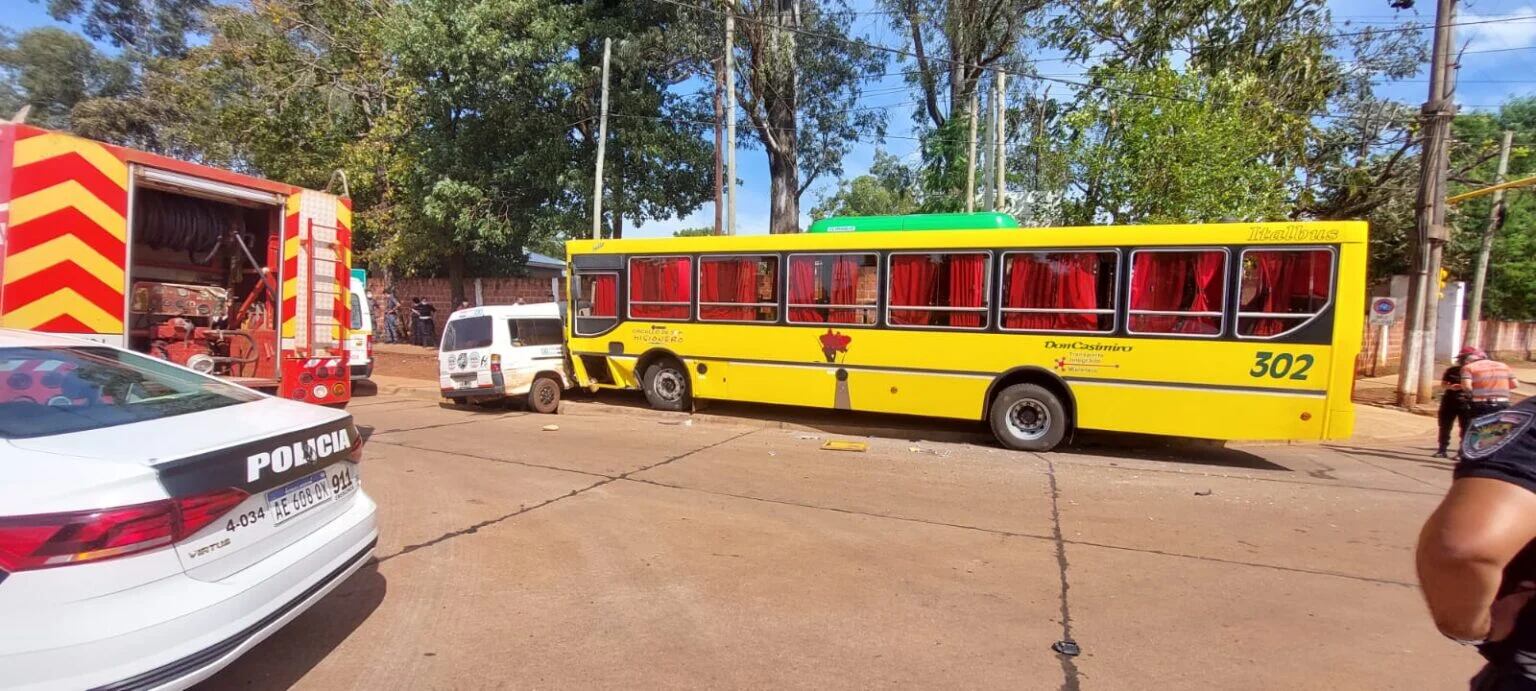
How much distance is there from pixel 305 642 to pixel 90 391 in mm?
1445

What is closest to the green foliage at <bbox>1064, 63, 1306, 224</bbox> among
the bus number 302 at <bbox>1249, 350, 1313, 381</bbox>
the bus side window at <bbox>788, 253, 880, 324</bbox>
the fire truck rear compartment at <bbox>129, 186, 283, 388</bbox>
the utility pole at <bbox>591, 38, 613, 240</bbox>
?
the bus number 302 at <bbox>1249, 350, 1313, 381</bbox>

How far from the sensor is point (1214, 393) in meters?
7.97

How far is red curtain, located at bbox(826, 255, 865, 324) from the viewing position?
31.7ft

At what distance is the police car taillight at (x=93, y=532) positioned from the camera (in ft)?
7.17

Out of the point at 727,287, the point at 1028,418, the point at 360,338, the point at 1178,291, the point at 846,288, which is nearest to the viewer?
the point at 1178,291

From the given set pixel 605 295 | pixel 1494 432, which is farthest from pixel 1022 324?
pixel 1494 432

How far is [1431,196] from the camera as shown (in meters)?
12.5

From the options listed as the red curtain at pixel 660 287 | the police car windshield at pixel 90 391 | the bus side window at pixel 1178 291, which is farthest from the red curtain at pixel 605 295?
the police car windshield at pixel 90 391

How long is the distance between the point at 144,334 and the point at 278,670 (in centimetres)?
613

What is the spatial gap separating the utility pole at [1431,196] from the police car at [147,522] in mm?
16069

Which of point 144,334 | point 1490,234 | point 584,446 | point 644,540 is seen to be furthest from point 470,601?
point 1490,234

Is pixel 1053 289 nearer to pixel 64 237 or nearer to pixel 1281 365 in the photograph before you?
pixel 1281 365

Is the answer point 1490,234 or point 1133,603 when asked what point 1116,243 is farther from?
point 1490,234

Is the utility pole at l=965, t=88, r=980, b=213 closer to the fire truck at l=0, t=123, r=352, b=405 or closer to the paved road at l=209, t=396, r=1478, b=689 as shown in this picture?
the paved road at l=209, t=396, r=1478, b=689
